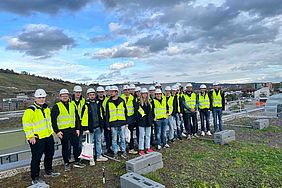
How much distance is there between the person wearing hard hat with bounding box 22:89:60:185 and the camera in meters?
5.16

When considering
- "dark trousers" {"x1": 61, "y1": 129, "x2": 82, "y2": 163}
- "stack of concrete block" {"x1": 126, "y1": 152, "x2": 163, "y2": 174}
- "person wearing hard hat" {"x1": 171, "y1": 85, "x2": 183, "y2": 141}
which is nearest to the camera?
"stack of concrete block" {"x1": 126, "y1": 152, "x2": 163, "y2": 174}

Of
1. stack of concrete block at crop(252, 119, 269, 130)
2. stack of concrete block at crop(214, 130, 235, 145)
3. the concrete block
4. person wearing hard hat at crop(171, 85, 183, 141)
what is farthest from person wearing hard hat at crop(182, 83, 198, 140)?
the concrete block

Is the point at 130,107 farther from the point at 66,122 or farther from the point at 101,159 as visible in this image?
the point at 66,122

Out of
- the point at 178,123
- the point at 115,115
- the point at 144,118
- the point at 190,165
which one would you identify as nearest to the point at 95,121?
the point at 115,115

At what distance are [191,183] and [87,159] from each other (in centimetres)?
243

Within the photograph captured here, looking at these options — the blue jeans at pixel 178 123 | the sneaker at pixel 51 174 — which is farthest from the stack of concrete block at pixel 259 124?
the sneaker at pixel 51 174

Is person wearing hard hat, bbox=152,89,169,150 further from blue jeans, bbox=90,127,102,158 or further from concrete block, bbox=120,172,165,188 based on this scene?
concrete block, bbox=120,172,165,188

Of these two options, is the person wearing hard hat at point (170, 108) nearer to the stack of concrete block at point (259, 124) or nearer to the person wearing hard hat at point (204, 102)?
the person wearing hard hat at point (204, 102)

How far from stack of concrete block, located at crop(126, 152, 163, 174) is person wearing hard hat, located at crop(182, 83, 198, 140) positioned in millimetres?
3192

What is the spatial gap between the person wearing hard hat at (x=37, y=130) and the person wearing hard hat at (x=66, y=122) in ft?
1.02

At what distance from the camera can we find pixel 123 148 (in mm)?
6922

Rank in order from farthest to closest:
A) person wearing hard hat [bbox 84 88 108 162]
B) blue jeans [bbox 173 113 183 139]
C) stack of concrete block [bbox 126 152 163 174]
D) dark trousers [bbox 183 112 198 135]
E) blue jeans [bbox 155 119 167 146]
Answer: dark trousers [bbox 183 112 198 135] < blue jeans [bbox 173 113 183 139] < blue jeans [bbox 155 119 167 146] < person wearing hard hat [bbox 84 88 108 162] < stack of concrete block [bbox 126 152 163 174]

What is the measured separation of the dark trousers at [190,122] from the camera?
8969 mm

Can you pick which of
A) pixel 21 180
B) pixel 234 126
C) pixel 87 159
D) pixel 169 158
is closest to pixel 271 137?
pixel 234 126
